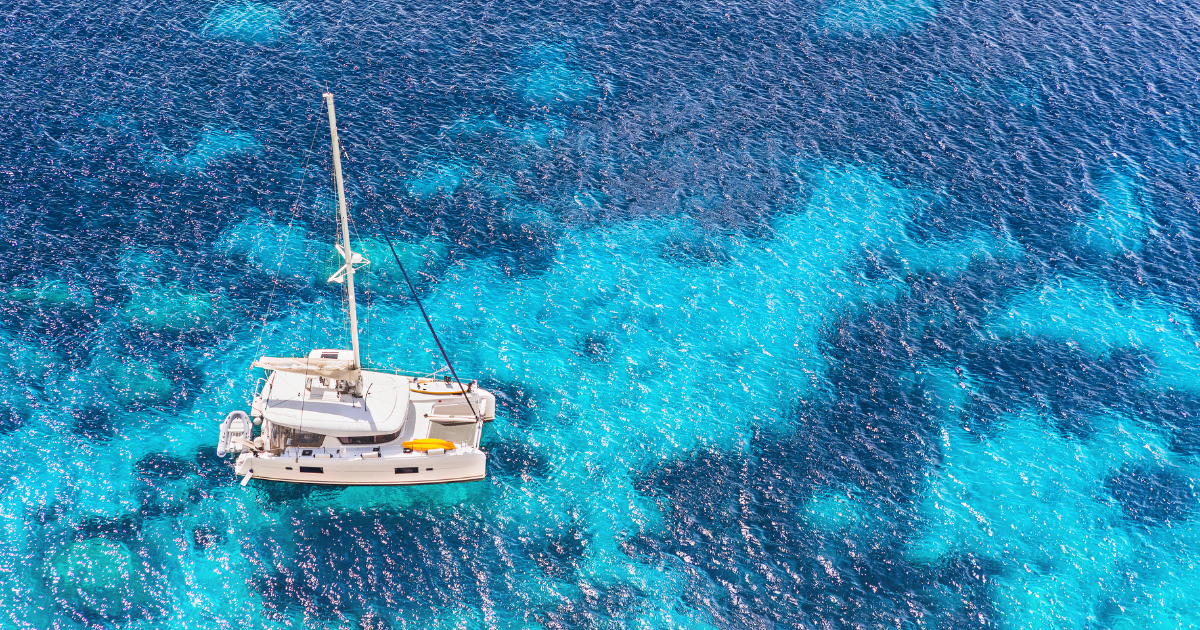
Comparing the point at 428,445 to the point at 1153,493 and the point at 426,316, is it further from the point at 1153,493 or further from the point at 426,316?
the point at 1153,493

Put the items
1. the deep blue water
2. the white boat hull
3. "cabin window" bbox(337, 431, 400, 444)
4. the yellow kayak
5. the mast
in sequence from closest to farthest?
the mast < the deep blue water < the white boat hull < the yellow kayak < "cabin window" bbox(337, 431, 400, 444)

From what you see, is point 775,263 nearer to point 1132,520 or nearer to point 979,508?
point 979,508

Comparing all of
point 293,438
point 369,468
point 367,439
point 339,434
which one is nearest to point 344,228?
point 339,434

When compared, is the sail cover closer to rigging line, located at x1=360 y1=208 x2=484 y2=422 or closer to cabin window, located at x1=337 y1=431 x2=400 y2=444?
cabin window, located at x1=337 y1=431 x2=400 y2=444

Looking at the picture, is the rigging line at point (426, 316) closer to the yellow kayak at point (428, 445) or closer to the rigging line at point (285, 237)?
the yellow kayak at point (428, 445)

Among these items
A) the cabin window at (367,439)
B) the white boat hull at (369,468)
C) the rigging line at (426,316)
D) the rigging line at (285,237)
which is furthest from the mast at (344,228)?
the rigging line at (285,237)

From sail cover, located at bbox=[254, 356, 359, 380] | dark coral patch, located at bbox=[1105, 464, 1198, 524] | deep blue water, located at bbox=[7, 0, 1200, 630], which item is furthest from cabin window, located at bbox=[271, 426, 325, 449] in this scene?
dark coral patch, located at bbox=[1105, 464, 1198, 524]
